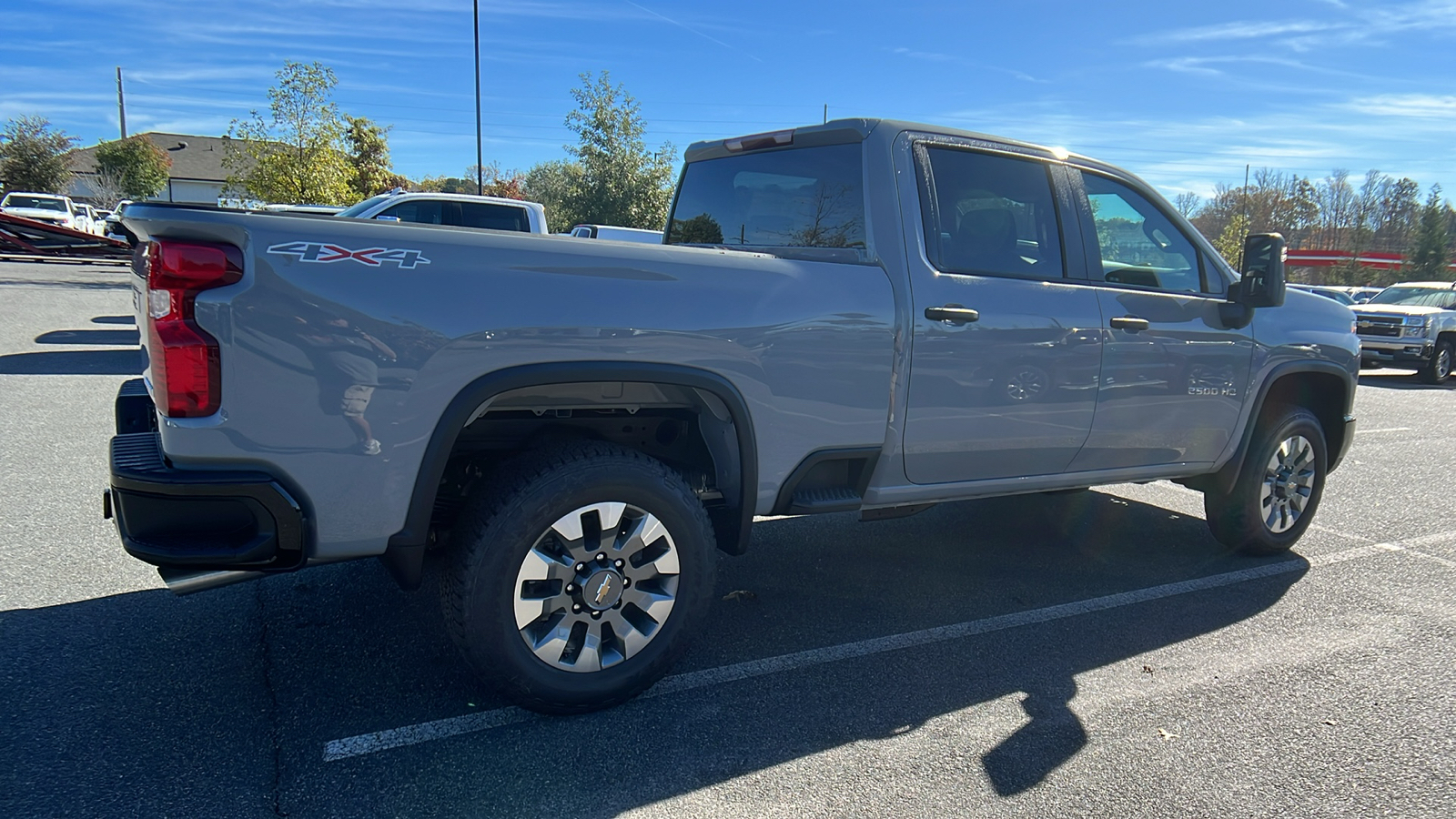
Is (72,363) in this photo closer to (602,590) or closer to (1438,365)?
(602,590)

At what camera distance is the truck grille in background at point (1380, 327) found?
55.2 feet

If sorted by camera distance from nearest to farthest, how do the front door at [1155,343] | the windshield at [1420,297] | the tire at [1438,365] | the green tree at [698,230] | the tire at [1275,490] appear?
the front door at [1155,343], the green tree at [698,230], the tire at [1275,490], the tire at [1438,365], the windshield at [1420,297]

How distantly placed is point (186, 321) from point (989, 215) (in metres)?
3.16

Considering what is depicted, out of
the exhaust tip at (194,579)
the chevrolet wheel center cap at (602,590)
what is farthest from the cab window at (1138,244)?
the exhaust tip at (194,579)

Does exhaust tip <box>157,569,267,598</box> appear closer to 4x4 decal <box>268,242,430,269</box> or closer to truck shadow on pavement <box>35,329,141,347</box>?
4x4 decal <box>268,242,430,269</box>

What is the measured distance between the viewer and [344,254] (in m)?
2.60

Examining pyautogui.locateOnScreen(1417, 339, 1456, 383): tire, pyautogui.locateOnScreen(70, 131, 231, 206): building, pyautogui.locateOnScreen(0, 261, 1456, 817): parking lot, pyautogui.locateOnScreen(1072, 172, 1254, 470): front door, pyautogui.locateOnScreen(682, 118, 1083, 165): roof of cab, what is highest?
pyautogui.locateOnScreen(70, 131, 231, 206): building

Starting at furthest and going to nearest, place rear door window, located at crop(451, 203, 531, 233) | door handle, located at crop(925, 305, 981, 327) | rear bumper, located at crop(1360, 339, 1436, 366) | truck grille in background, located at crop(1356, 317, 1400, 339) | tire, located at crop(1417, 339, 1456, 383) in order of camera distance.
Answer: truck grille in background, located at crop(1356, 317, 1400, 339), tire, located at crop(1417, 339, 1456, 383), rear bumper, located at crop(1360, 339, 1436, 366), rear door window, located at crop(451, 203, 531, 233), door handle, located at crop(925, 305, 981, 327)

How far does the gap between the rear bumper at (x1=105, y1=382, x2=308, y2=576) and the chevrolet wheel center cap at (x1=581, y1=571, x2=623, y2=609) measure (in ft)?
2.97

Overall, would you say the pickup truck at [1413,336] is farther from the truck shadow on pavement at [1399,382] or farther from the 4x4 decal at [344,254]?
the 4x4 decal at [344,254]

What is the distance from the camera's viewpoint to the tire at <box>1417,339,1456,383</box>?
54.6 feet

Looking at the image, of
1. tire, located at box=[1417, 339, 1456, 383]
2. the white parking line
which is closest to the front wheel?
tire, located at box=[1417, 339, 1456, 383]

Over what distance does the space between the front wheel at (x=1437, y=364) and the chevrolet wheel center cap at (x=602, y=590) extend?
18816 millimetres

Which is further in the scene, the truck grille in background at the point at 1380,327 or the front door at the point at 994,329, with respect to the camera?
the truck grille in background at the point at 1380,327
